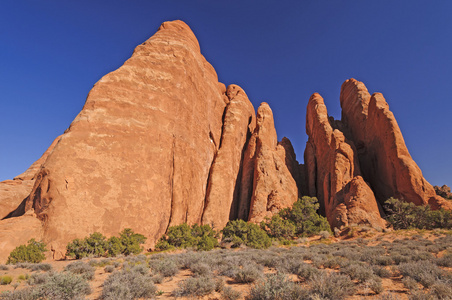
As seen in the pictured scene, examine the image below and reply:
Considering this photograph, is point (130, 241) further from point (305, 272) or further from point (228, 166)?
point (228, 166)

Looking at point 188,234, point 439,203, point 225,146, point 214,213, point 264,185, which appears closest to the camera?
point 188,234

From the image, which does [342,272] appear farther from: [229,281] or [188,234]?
[188,234]

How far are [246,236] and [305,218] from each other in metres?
9.89

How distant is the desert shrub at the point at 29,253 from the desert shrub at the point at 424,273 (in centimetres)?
2046

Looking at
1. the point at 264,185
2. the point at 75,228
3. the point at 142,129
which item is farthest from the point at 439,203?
the point at 75,228

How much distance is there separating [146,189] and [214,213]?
1220 cm

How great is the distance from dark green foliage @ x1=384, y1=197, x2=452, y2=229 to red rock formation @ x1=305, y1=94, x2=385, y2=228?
6.10 feet

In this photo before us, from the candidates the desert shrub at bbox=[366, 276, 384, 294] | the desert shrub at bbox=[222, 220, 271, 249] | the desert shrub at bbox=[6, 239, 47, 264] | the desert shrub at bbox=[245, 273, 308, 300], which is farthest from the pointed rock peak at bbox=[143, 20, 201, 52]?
the desert shrub at bbox=[366, 276, 384, 294]

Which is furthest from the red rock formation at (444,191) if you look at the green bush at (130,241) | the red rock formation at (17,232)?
the red rock formation at (17,232)

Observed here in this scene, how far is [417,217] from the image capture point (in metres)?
27.2

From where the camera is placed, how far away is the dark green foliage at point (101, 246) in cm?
1650

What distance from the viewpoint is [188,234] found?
22.7 meters

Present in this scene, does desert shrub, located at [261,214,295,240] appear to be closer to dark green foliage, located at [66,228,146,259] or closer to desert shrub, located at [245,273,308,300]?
dark green foliage, located at [66,228,146,259]

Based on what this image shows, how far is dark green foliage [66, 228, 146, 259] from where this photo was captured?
1650 centimetres
